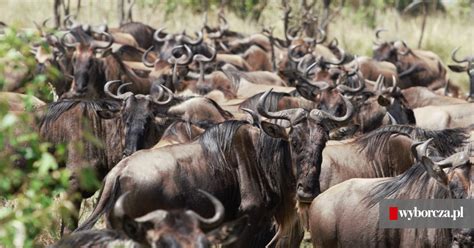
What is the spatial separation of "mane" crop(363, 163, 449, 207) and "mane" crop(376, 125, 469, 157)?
1626 mm

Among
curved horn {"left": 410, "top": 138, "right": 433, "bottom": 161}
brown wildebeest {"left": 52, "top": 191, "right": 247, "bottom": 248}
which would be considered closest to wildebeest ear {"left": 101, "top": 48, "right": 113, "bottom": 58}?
curved horn {"left": 410, "top": 138, "right": 433, "bottom": 161}

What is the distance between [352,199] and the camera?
7.43 m

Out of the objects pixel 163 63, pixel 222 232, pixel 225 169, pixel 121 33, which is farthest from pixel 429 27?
pixel 222 232

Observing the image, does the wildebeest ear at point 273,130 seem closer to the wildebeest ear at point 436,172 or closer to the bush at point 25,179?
the wildebeest ear at point 436,172

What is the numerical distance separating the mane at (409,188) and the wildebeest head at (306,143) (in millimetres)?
839

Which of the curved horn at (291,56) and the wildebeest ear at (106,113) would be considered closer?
the wildebeest ear at (106,113)

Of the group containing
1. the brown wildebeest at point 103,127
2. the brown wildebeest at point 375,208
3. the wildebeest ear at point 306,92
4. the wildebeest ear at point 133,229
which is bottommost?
the wildebeest ear at point 306,92

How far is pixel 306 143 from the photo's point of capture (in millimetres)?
8242

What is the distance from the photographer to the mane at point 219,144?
8.17 metres

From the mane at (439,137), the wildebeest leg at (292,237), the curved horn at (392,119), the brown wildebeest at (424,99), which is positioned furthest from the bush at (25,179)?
the brown wildebeest at (424,99)

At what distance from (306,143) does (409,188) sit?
1.26 metres

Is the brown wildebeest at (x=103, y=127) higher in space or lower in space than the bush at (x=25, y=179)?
lower

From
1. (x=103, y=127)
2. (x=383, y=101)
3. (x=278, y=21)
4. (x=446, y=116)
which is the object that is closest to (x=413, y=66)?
(x=446, y=116)

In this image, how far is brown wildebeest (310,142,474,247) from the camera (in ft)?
21.9
